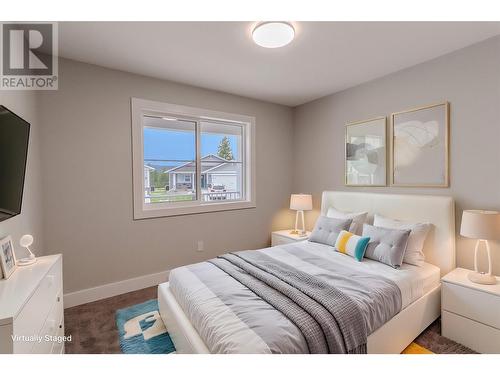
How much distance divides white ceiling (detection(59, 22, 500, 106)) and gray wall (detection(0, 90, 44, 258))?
2.13 feet

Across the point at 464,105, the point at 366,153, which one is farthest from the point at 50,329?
the point at 464,105

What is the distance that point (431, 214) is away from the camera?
2.44 metres

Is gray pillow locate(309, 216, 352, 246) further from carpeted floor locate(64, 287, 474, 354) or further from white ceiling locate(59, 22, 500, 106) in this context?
white ceiling locate(59, 22, 500, 106)

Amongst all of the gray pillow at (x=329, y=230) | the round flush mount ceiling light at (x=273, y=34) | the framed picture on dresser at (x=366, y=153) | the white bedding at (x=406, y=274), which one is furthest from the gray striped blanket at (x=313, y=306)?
the round flush mount ceiling light at (x=273, y=34)

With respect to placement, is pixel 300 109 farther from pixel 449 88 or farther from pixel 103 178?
pixel 103 178

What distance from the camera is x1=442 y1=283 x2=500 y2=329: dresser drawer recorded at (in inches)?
72.1

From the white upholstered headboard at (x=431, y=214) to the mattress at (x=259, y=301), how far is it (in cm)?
15

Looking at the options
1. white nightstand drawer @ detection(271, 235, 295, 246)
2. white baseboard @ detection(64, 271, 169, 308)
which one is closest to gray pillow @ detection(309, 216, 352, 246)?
white nightstand drawer @ detection(271, 235, 295, 246)

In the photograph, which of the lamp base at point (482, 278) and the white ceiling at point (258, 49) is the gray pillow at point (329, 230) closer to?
the lamp base at point (482, 278)

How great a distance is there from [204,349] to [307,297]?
0.70m

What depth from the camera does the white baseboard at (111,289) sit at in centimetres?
256

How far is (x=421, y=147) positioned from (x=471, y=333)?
5.67ft

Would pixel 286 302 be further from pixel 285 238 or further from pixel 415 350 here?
pixel 285 238
